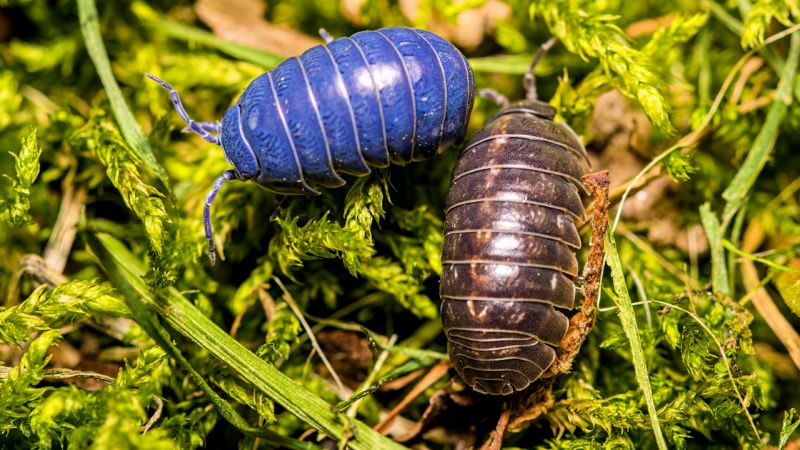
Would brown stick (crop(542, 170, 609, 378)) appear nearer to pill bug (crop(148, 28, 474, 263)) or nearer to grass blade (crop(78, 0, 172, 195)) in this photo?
pill bug (crop(148, 28, 474, 263))

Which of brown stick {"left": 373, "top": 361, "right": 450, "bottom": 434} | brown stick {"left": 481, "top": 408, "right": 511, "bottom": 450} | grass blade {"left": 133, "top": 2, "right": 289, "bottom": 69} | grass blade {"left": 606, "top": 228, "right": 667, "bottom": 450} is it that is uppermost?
grass blade {"left": 133, "top": 2, "right": 289, "bottom": 69}

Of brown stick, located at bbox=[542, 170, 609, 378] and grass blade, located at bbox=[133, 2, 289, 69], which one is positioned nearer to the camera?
brown stick, located at bbox=[542, 170, 609, 378]

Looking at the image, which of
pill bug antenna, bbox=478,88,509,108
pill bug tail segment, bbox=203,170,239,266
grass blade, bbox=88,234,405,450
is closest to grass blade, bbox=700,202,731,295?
pill bug antenna, bbox=478,88,509,108

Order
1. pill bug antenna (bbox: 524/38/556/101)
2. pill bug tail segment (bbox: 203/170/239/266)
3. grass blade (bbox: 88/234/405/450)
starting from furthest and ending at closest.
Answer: pill bug antenna (bbox: 524/38/556/101) < pill bug tail segment (bbox: 203/170/239/266) < grass blade (bbox: 88/234/405/450)

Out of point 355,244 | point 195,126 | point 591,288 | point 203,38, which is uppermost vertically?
point 203,38

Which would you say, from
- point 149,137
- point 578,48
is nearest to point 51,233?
point 149,137

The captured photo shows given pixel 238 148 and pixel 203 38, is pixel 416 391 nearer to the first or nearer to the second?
pixel 238 148

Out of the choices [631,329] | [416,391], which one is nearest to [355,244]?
[416,391]

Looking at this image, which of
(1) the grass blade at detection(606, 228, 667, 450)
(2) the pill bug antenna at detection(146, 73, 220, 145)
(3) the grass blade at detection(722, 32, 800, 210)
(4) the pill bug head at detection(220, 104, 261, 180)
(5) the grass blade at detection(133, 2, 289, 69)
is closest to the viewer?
(1) the grass blade at detection(606, 228, 667, 450)

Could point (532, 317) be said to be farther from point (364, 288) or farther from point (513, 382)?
point (364, 288)
